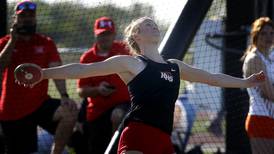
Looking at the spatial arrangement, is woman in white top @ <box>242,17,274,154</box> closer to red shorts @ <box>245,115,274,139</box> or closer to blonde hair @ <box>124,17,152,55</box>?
red shorts @ <box>245,115,274,139</box>

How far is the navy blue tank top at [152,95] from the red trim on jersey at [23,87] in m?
2.38

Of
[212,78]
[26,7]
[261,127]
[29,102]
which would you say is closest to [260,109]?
[261,127]

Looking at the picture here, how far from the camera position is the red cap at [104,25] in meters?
7.59

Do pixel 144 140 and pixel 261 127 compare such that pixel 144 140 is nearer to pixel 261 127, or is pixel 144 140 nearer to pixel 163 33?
pixel 261 127

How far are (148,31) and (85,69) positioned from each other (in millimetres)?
489

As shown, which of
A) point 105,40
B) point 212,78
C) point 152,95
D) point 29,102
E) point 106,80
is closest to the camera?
point 152,95

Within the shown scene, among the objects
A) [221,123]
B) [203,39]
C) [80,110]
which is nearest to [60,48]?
[80,110]

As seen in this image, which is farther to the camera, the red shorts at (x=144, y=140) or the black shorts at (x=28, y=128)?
the black shorts at (x=28, y=128)

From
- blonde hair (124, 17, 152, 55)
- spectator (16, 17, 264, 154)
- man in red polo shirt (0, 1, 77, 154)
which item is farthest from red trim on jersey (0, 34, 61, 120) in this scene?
spectator (16, 17, 264, 154)

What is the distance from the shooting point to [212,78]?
17.4 feet

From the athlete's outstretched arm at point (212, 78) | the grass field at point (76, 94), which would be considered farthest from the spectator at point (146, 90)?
the grass field at point (76, 94)

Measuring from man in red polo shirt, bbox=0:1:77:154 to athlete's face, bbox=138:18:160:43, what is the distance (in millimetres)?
2236

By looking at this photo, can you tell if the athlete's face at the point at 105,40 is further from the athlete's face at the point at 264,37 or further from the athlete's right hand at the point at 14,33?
the athlete's face at the point at 264,37

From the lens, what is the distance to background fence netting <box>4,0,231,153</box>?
24.7 ft
